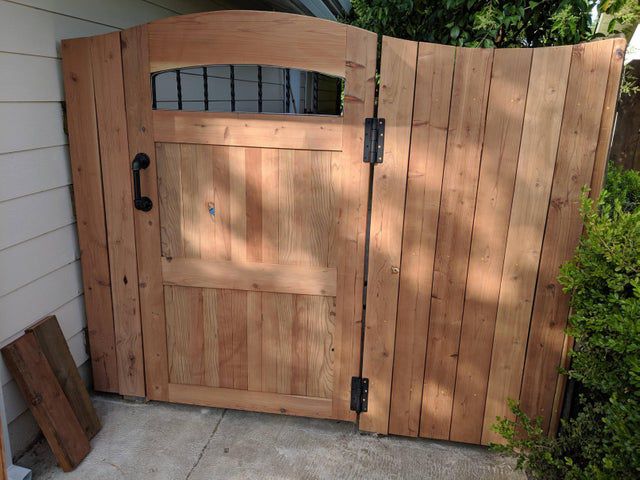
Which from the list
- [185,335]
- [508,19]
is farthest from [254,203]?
[508,19]

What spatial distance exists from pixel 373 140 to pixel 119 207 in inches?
48.1

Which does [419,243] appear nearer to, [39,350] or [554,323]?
[554,323]

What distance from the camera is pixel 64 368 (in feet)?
7.59

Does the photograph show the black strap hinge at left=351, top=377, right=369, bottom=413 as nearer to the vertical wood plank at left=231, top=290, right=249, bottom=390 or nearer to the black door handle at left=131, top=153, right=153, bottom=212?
the vertical wood plank at left=231, top=290, right=249, bottom=390

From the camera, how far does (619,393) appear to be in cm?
173

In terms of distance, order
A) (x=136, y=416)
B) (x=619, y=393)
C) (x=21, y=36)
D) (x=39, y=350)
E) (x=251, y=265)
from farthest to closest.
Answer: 1. (x=136, y=416)
2. (x=251, y=265)
3. (x=39, y=350)
4. (x=21, y=36)
5. (x=619, y=393)

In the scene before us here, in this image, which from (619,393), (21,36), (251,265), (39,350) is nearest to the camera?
(619,393)

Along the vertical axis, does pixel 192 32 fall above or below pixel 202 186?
above

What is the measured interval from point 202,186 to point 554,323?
5.41 ft

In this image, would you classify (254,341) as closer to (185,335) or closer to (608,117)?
(185,335)

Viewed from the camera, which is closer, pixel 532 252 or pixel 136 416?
pixel 532 252

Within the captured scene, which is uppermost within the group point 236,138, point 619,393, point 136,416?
point 236,138

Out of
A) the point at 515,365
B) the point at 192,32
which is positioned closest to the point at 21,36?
the point at 192,32

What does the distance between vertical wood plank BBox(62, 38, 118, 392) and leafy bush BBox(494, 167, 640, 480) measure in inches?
75.0
